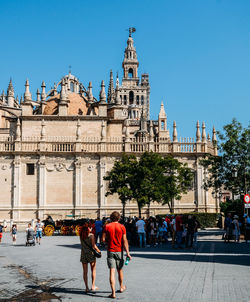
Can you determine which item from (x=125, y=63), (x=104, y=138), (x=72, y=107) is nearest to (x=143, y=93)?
(x=125, y=63)

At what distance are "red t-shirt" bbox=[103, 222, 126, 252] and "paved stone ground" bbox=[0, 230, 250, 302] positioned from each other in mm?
926

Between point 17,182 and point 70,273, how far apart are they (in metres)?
30.2

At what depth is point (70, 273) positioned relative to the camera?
11.7 m

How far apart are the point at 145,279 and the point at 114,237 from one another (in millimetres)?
2435

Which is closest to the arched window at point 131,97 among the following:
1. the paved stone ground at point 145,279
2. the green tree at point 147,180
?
the green tree at point 147,180

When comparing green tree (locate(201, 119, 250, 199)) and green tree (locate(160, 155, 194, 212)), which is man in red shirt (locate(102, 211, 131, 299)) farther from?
green tree (locate(160, 155, 194, 212))

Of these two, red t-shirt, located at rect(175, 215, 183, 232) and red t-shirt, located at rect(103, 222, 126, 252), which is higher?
red t-shirt, located at rect(103, 222, 126, 252)

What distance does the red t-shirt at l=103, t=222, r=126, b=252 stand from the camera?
336 inches

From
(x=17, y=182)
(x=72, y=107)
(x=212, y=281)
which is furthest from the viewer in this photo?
(x=72, y=107)

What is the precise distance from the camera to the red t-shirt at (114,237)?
855 cm

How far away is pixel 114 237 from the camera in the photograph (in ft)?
28.1

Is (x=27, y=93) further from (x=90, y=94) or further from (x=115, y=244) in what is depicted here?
(x=115, y=244)

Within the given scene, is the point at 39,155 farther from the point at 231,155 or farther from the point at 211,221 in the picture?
the point at 231,155

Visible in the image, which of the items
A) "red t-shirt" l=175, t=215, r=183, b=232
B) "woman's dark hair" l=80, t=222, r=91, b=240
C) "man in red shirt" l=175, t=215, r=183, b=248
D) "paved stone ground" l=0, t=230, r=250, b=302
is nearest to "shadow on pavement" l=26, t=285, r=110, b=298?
"paved stone ground" l=0, t=230, r=250, b=302
